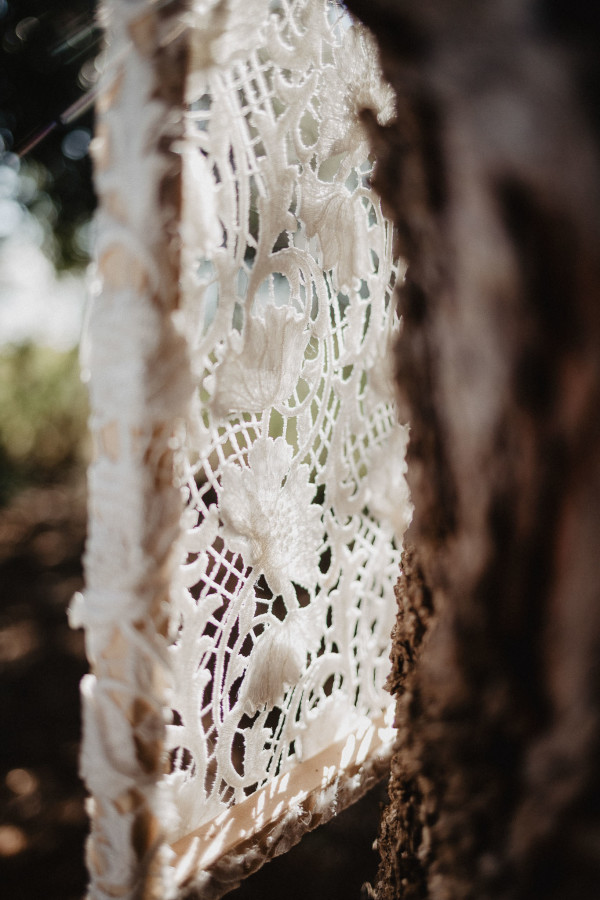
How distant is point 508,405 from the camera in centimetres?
27

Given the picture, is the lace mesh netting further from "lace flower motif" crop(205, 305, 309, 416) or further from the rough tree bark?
the rough tree bark

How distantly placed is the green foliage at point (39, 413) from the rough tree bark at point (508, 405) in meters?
4.34

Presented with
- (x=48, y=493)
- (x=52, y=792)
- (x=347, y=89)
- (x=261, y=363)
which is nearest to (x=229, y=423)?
(x=261, y=363)

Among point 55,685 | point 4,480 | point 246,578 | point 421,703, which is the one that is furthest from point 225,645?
point 4,480

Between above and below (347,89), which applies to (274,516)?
below

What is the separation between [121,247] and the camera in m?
0.35

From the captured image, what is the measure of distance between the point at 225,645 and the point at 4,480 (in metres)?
4.06

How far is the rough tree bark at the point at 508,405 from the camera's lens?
0.78 ft

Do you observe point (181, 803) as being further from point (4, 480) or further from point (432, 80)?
point (4, 480)

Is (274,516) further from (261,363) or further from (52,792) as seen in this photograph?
(52,792)

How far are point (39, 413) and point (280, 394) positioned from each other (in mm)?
4328

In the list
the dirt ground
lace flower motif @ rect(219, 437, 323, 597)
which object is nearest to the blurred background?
the dirt ground

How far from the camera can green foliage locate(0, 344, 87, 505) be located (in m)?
4.28

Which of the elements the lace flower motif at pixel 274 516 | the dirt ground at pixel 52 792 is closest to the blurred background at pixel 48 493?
the dirt ground at pixel 52 792
